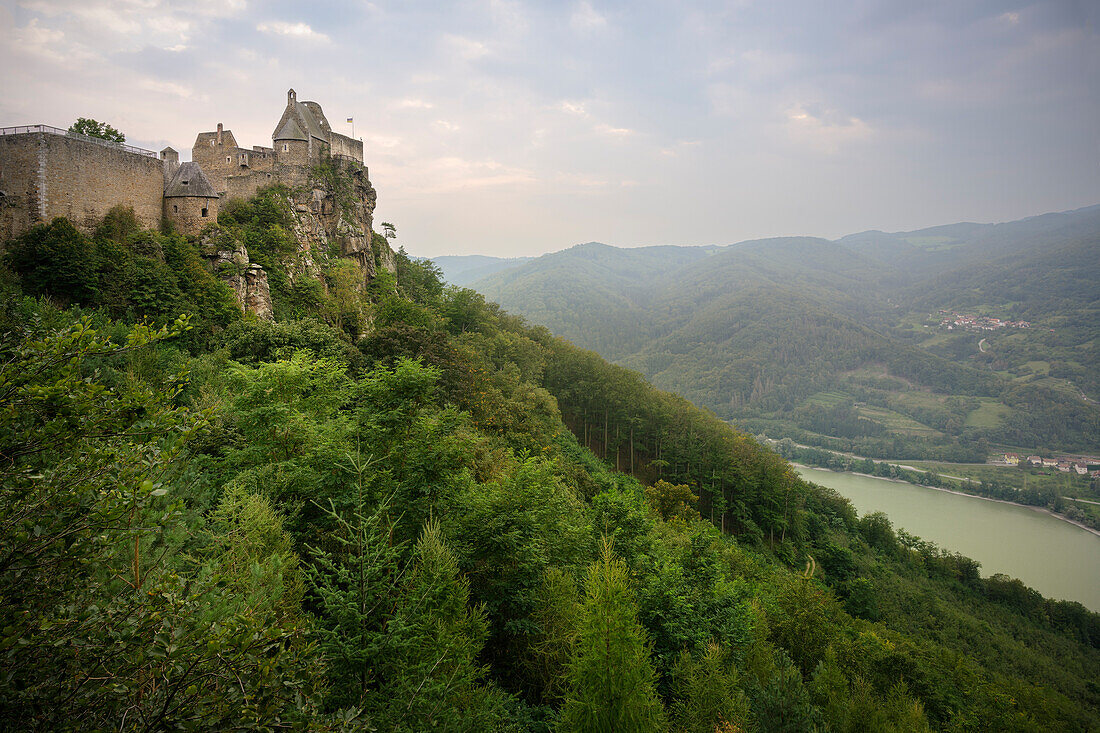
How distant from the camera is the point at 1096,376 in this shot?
194625 mm

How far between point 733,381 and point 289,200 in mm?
185800

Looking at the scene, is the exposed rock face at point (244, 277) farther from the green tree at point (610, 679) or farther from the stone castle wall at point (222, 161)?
the green tree at point (610, 679)

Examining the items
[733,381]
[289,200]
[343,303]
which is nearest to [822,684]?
[343,303]

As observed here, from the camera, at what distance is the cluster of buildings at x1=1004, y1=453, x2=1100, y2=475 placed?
416 ft

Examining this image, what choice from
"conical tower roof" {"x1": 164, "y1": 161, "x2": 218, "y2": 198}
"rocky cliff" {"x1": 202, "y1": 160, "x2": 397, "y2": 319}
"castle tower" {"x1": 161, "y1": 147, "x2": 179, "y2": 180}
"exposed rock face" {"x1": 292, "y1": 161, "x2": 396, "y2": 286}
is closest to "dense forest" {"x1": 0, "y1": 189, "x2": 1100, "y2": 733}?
"rocky cliff" {"x1": 202, "y1": 160, "x2": 397, "y2": 319}

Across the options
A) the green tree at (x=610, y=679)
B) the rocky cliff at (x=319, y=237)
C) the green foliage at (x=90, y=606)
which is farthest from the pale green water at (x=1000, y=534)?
the green foliage at (x=90, y=606)

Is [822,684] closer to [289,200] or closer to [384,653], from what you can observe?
[384,653]

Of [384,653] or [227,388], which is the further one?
[227,388]

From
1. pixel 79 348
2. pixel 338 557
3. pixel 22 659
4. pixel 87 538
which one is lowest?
pixel 338 557

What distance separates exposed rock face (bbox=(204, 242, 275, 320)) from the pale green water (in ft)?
294

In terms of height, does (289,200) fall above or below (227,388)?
above

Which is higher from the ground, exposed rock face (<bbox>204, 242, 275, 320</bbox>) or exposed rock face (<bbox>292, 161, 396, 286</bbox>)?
exposed rock face (<bbox>292, 161, 396, 286</bbox>)

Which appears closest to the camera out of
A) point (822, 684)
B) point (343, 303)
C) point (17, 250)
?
point (822, 684)

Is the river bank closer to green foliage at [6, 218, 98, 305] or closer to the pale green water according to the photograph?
the pale green water
